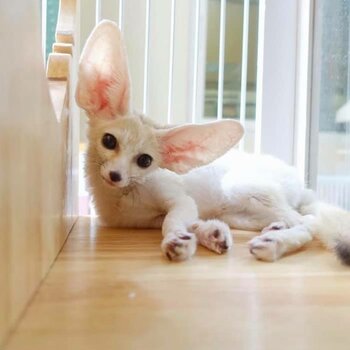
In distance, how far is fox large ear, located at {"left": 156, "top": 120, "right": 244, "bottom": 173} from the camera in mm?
923

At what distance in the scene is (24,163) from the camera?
0.50m

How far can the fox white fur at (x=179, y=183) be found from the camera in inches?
33.5

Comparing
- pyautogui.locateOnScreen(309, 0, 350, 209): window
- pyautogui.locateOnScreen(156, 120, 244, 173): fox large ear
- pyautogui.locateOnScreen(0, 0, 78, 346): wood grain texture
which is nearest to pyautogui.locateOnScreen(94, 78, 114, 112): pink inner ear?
pyautogui.locateOnScreen(156, 120, 244, 173): fox large ear

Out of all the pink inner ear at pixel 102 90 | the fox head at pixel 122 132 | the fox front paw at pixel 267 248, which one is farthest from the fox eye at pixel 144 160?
the fox front paw at pixel 267 248

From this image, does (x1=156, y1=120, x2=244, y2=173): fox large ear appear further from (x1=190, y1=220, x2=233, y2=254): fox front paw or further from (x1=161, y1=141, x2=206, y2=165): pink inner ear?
(x1=190, y1=220, x2=233, y2=254): fox front paw

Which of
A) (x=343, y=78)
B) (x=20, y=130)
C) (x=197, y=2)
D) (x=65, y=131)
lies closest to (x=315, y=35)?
(x=343, y=78)

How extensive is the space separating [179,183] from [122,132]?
199 millimetres

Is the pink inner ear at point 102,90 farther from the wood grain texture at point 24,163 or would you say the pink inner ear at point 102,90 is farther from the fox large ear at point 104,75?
the wood grain texture at point 24,163

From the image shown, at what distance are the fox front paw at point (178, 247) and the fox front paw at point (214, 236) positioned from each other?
5 cm

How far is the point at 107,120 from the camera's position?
0.97 metres

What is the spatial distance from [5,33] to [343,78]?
1010 millimetres

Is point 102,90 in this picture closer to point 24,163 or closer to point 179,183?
point 179,183

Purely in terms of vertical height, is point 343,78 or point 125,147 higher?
point 343,78

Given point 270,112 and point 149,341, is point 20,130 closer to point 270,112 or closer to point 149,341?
point 149,341
